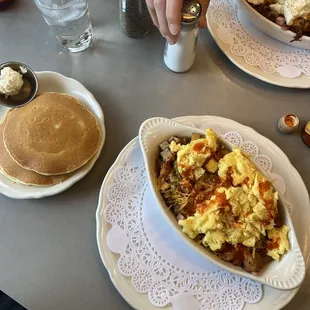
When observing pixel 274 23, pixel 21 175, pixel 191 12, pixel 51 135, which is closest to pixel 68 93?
pixel 51 135

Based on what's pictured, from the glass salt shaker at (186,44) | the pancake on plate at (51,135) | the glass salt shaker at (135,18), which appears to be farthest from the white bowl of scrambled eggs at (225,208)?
the glass salt shaker at (135,18)

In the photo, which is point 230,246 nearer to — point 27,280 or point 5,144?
point 27,280

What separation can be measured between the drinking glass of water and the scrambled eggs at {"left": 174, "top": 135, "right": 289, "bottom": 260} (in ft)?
2.01

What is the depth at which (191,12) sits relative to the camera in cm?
110

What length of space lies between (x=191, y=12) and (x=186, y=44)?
0.12 m

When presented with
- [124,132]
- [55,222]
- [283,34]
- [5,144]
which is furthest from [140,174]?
[283,34]

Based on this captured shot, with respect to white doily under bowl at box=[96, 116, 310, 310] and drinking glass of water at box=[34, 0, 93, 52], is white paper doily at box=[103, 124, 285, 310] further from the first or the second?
drinking glass of water at box=[34, 0, 93, 52]

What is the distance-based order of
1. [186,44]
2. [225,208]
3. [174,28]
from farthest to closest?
[186,44], [174,28], [225,208]

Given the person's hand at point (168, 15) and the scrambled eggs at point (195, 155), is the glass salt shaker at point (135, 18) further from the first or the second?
the scrambled eggs at point (195, 155)

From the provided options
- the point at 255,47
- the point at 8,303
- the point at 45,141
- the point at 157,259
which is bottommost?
the point at 8,303

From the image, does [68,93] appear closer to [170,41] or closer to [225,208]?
[170,41]

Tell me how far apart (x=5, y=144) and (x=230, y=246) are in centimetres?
66

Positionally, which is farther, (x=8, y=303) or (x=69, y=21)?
(x=69, y=21)

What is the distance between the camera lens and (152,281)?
3.38 ft
